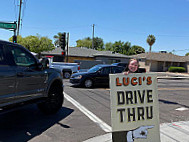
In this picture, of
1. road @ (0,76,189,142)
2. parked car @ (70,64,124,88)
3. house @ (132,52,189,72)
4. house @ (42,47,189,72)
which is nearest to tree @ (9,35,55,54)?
house @ (42,47,189,72)

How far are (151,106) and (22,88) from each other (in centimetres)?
299

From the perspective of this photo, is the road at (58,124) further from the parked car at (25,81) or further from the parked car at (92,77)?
the parked car at (92,77)

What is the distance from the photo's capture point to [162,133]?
177 inches

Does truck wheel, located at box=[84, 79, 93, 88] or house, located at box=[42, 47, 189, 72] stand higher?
house, located at box=[42, 47, 189, 72]

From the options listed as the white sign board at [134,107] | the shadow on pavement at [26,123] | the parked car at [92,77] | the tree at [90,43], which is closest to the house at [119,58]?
the parked car at [92,77]

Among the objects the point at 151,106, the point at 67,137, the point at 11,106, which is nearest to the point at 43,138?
the point at 67,137

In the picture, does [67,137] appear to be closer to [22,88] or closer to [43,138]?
[43,138]

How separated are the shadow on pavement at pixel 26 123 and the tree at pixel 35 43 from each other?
120ft

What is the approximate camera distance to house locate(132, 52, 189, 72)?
43562 mm

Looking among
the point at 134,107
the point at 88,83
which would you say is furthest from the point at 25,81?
the point at 88,83

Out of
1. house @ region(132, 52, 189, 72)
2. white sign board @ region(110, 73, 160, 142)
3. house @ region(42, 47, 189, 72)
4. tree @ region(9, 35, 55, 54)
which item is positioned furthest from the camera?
house @ region(132, 52, 189, 72)

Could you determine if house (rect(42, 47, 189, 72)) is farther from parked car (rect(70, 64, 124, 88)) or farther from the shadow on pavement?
the shadow on pavement

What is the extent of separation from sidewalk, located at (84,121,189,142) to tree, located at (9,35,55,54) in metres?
38.8

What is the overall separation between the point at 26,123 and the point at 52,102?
1.07 meters
